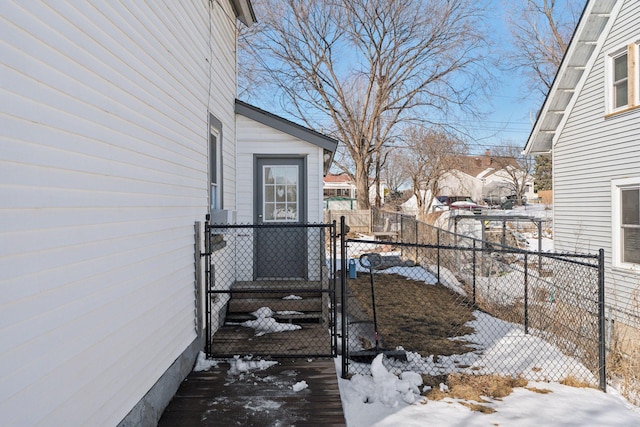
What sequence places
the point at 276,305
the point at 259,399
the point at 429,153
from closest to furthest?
the point at 259,399, the point at 276,305, the point at 429,153

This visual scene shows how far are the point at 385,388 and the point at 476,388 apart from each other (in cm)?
108

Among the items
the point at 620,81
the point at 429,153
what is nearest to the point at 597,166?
the point at 620,81

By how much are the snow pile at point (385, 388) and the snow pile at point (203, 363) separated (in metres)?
1.60

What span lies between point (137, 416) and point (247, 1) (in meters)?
6.87

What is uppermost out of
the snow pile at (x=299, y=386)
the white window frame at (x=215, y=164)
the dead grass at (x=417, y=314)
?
the white window frame at (x=215, y=164)

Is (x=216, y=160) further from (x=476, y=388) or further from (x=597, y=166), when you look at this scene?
(x=597, y=166)

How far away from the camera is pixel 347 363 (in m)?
4.75

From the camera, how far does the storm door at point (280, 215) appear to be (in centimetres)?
753

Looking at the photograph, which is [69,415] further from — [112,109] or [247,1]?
[247,1]

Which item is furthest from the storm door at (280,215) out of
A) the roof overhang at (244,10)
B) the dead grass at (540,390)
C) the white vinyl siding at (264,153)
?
the dead grass at (540,390)

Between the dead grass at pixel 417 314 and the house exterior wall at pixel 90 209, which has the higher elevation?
the house exterior wall at pixel 90 209

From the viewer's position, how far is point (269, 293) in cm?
641

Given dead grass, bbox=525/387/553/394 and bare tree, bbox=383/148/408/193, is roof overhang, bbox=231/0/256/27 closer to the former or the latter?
dead grass, bbox=525/387/553/394

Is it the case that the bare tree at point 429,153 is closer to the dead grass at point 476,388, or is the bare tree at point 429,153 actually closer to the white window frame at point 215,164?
the white window frame at point 215,164
